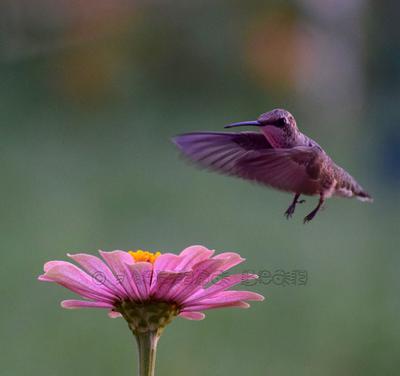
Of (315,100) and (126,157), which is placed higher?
(315,100)

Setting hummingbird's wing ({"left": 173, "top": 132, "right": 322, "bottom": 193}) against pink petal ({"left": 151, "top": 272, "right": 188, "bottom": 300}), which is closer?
pink petal ({"left": 151, "top": 272, "right": 188, "bottom": 300})

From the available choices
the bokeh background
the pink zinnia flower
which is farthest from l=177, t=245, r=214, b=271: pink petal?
the bokeh background

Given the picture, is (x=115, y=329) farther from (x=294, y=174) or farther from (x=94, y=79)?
(x=94, y=79)

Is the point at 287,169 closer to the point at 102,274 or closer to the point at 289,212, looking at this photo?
the point at 289,212

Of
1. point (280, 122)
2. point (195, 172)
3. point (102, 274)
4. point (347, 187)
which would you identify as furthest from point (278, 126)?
point (195, 172)

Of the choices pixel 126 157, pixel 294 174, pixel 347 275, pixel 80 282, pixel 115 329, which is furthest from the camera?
pixel 126 157

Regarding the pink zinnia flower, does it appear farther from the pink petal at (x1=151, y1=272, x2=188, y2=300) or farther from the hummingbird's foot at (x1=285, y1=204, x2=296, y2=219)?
the hummingbird's foot at (x1=285, y1=204, x2=296, y2=219)

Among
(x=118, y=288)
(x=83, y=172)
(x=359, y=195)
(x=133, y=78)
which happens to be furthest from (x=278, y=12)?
(x=118, y=288)
